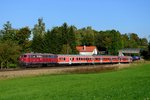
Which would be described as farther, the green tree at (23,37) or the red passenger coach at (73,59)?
the green tree at (23,37)


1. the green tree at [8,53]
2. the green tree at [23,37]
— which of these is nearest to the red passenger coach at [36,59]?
the green tree at [8,53]

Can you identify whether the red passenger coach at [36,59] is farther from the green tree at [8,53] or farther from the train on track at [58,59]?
the green tree at [8,53]

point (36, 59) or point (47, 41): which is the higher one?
point (47, 41)

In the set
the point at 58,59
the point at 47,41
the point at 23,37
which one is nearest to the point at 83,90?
the point at 58,59

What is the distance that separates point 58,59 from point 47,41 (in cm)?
2952

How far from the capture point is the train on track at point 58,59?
66.9 meters

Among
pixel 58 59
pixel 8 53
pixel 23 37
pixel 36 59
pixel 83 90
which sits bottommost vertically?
pixel 83 90

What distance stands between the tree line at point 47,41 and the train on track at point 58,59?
4.03 m

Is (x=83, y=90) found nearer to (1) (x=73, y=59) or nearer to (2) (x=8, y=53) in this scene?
(2) (x=8, y=53)

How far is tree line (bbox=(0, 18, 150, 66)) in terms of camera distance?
70613 millimetres

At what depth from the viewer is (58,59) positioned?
76.7m

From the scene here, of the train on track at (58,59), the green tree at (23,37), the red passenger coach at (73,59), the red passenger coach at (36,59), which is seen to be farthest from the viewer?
the green tree at (23,37)

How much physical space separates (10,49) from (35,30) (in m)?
68.5

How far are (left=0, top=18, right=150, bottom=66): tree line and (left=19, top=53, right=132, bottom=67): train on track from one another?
13.2 ft
